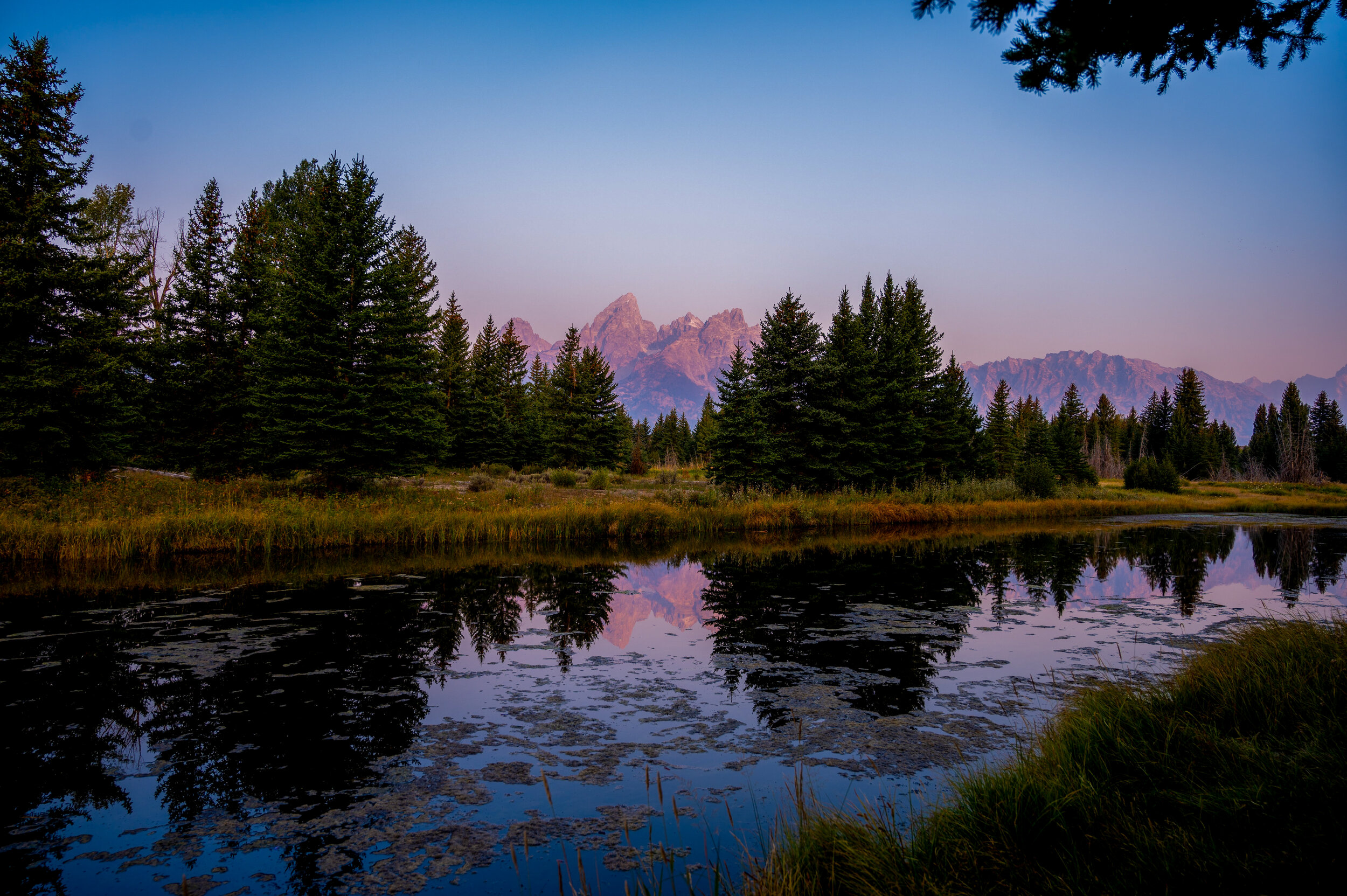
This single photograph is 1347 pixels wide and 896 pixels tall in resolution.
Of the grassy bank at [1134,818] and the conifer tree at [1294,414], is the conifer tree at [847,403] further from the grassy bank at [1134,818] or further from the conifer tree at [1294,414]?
the conifer tree at [1294,414]

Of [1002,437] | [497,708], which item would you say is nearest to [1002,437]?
[1002,437]

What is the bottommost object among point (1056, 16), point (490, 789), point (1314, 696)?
point (490, 789)

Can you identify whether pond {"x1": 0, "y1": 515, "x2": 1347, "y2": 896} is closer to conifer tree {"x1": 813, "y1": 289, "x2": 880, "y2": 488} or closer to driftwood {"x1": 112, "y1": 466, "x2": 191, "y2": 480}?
driftwood {"x1": 112, "y1": 466, "x2": 191, "y2": 480}

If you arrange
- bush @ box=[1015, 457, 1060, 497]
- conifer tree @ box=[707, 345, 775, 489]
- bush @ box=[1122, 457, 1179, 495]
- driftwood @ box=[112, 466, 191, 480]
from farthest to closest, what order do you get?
bush @ box=[1122, 457, 1179, 495] → bush @ box=[1015, 457, 1060, 497] → conifer tree @ box=[707, 345, 775, 489] → driftwood @ box=[112, 466, 191, 480]

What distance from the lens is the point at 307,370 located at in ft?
73.2

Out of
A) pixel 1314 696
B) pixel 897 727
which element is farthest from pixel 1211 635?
pixel 897 727

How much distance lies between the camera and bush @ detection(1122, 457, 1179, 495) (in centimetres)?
5234

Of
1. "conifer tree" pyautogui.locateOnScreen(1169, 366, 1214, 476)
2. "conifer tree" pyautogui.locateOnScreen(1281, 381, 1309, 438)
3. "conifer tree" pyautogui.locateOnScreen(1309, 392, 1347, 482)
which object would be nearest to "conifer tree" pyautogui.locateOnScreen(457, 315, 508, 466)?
"conifer tree" pyautogui.locateOnScreen(1169, 366, 1214, 476)

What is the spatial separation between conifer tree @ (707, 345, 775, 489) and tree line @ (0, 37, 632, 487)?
12.5 meters

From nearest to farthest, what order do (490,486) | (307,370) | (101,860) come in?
(101,860), (307,370), (490,486)

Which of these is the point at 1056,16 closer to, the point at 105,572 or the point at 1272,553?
the point at 105,572

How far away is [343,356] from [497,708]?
65.6ft

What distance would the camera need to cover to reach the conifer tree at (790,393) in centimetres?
2986

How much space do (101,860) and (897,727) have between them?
20.0 feet
